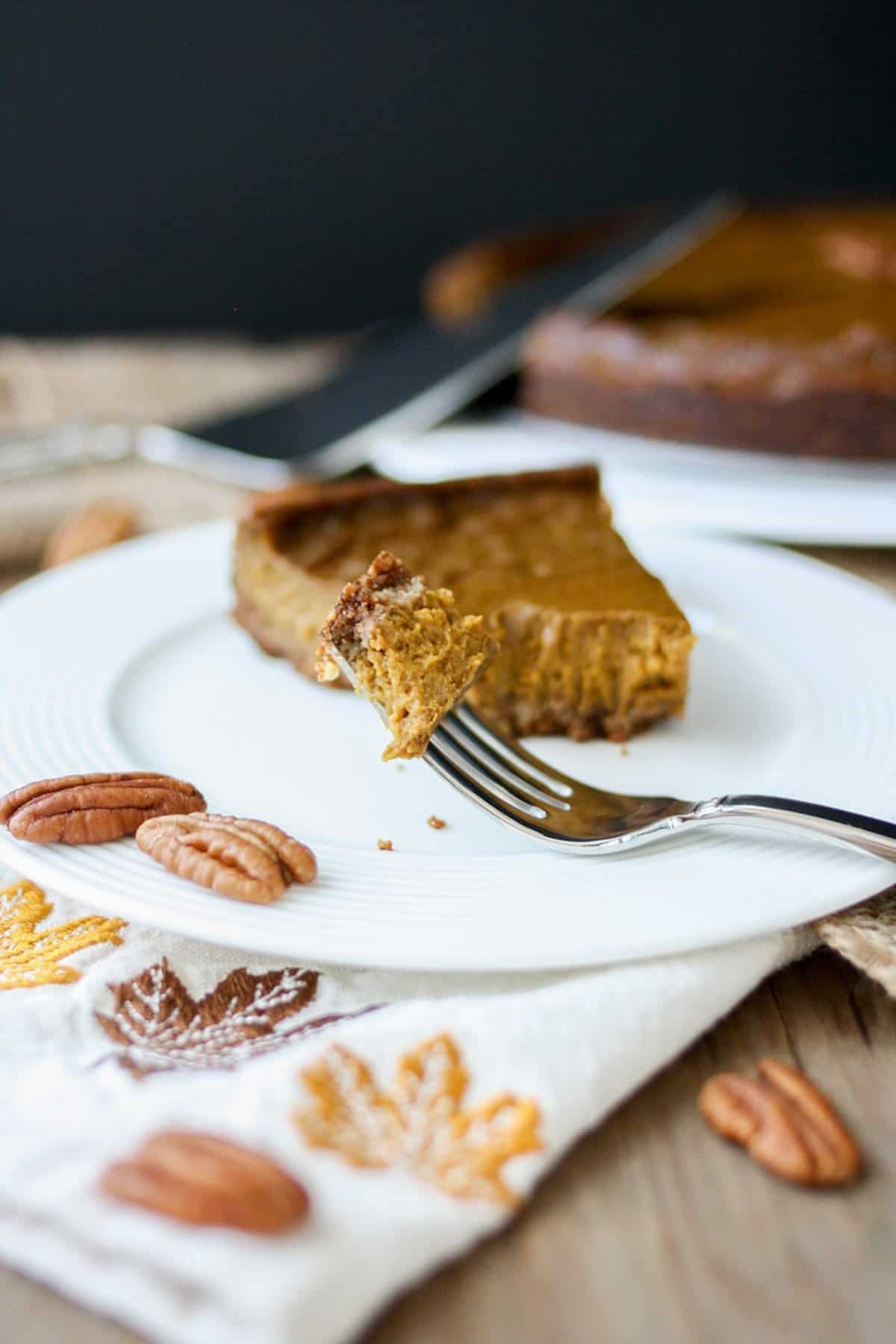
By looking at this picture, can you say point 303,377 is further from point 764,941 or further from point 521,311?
point 764,941

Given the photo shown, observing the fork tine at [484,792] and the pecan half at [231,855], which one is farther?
the fork tine at [484,792]

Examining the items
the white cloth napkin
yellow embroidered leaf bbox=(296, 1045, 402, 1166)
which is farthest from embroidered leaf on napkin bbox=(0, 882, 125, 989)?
yellow embroidered leaf bbox=(296, 1045, 402, 1166)

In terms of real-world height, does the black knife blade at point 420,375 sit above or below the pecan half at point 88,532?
above

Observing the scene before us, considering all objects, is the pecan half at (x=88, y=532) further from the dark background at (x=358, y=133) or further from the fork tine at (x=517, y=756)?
the dark background at (x=358, y=133)

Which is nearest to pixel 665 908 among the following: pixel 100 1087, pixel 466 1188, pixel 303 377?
pixel 466 1188

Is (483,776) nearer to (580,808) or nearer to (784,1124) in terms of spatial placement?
(580,808)

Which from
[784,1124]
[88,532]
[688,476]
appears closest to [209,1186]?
[784,1124]

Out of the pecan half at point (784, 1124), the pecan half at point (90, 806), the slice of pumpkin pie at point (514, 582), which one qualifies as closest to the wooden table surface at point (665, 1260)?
the pecan half at point (784, 1124)

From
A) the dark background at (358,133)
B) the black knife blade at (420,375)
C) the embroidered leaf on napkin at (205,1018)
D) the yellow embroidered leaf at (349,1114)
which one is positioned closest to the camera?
the yellow embroidered leaf at (349,1114)
